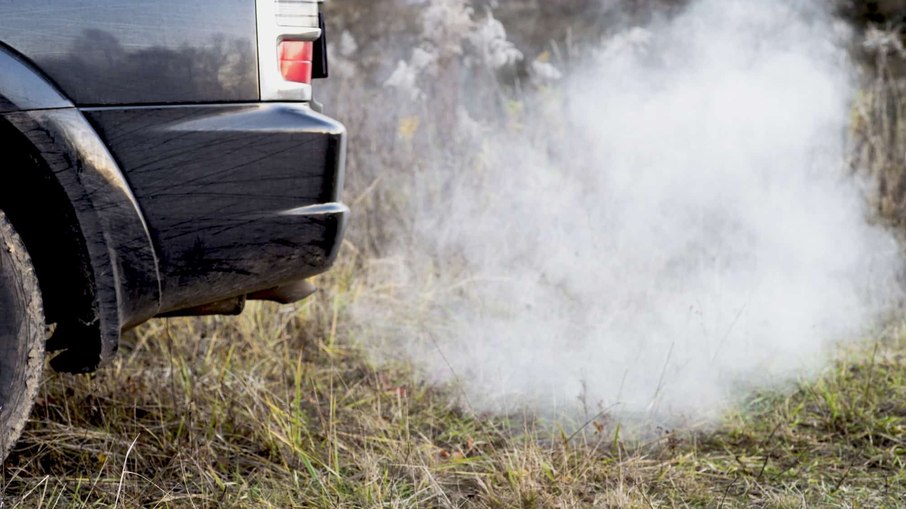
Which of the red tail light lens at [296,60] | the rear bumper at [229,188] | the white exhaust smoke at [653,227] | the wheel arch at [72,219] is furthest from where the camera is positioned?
the white exhaust smoke at [653,227]

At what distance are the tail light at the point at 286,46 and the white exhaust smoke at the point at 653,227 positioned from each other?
56.3 inches

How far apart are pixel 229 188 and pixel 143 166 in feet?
0.69

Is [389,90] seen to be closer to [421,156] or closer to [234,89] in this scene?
[421,156]

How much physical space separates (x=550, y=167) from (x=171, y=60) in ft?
10.0

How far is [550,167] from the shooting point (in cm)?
507

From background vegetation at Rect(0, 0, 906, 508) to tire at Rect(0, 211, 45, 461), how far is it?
0.22 metres

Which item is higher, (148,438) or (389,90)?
(389,90)

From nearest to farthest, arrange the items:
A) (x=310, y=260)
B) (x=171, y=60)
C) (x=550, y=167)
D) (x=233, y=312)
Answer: (x=171, y=60) → (x=310, y=260) → (x=233, y=312) → (x=550, y=167)

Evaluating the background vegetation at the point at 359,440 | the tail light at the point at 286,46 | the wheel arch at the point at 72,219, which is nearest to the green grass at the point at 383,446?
the background vegetation at the point at 359,440

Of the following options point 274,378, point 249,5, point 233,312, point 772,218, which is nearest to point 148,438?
point 233,312

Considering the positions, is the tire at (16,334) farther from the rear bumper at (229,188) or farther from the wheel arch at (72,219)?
the rear bumper at (229,188)

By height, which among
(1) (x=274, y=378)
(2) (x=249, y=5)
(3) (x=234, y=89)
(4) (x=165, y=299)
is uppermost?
(2) (x=249, y=5)

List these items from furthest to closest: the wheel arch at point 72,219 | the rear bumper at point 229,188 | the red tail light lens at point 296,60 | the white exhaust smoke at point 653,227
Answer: the white exhaust smoke at point 653,227 → the red tail light lens at point 296,60 → the rear bumper at point 229,188 → the wheel arch at point 72,219

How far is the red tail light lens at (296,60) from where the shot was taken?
8.02 ft
